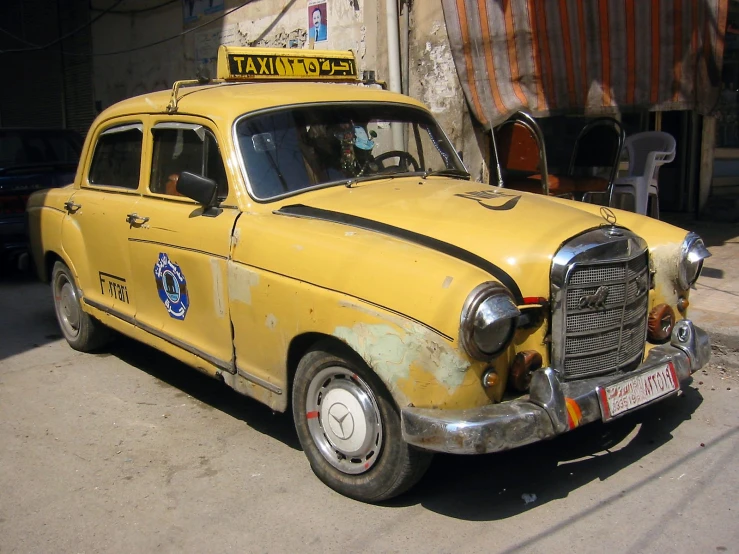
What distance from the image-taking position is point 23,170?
8633 millimetres

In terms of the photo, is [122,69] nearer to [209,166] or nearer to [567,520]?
[209,166]

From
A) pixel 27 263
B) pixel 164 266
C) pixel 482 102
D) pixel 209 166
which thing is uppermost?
pixel 482 102

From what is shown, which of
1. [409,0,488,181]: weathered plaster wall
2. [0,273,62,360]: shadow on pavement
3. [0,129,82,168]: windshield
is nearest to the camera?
[0,273,62,360]: shadow on pavement

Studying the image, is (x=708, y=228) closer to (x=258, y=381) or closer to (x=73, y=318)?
(x=258, y=381)

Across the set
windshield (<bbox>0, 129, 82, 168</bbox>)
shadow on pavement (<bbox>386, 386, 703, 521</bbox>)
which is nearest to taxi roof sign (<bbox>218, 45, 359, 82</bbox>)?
shadow on pavement (<bbox>386, 386, 703, 521</bbox>)

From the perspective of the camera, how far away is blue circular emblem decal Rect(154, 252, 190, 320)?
4383mm

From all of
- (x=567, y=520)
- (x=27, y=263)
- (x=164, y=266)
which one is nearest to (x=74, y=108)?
(x=27, y=263)

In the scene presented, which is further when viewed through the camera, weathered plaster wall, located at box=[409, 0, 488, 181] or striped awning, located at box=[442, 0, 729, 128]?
weathered plaster wall, located at box=[409, 0, 488, 181]

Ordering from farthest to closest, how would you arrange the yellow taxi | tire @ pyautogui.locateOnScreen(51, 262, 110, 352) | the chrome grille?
tire @ pyautogui.locateOnScreen(51, 262, 110, 352)
the chrome grille
the yellow taxi

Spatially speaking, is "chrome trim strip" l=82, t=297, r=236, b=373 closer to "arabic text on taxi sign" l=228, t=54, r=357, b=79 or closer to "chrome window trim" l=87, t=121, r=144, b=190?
"chrome window trim" l=87, t=121, r=144, b=190

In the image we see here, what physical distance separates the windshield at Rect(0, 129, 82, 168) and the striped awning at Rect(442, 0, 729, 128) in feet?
16.4

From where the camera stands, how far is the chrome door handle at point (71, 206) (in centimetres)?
551

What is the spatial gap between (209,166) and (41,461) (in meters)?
1.89

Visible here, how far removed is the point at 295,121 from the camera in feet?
14.3
